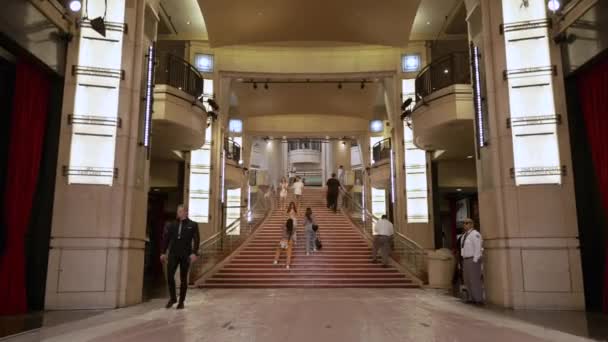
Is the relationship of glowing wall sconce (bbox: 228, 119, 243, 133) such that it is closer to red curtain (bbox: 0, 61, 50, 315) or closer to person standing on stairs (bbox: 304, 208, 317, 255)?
person standing on stairs (bbox: 304, 208, 317, 255)

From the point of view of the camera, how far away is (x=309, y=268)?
12781 mm

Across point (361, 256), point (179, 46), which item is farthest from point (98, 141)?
point (179, 46)

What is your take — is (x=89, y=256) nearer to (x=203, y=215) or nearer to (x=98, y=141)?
(x=98, y=141)

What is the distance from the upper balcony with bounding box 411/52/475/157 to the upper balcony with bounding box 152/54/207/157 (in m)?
6.11

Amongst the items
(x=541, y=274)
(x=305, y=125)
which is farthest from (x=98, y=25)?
(x=305, y=125)

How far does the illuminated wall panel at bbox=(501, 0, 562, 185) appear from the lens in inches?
303

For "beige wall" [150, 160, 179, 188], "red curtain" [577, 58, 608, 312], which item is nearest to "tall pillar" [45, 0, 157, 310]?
"red curtain" [577, 58, 608, 312]

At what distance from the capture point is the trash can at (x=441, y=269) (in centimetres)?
1104

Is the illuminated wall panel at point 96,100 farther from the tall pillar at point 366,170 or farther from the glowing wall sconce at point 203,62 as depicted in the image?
the tall pillar at point 366,170

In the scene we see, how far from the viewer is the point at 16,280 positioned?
22.3 ft

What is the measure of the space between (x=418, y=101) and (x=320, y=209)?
28.1 ft

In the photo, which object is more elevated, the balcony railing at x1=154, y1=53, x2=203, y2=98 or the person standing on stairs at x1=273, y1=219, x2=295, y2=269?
the balcony railing at x1=154, y1=53, x2=203, y2=98

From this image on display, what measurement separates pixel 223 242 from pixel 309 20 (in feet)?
24.3

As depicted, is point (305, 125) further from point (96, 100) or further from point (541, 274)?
point (541, 274)
